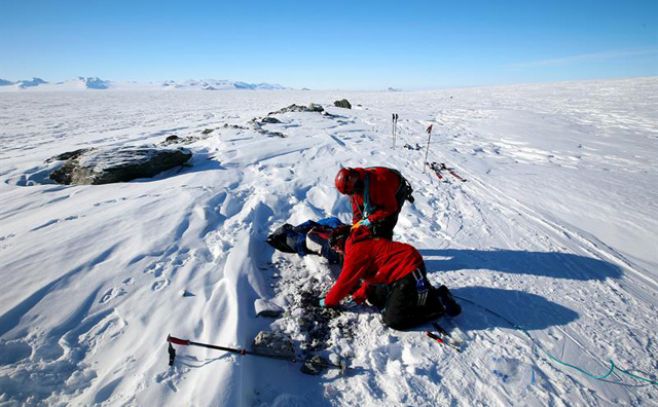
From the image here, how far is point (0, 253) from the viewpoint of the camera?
12.8 feet

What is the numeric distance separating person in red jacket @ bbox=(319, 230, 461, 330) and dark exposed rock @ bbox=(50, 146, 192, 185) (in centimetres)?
553

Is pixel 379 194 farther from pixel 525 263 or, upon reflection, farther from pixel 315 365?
pixel 525 263

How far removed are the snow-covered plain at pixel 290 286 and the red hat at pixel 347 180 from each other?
1.18 meters

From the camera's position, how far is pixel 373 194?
3.75 m

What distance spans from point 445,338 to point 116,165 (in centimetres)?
679

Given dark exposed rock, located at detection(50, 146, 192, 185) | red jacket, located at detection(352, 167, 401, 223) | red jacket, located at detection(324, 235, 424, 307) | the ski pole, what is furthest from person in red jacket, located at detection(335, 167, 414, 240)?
dark exposed rock, located at detection(50, 146, 192, 185)

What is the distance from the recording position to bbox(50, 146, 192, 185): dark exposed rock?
6.50m

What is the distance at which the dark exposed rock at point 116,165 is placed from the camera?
650cm

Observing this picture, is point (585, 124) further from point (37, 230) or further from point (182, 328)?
point (37, 230)

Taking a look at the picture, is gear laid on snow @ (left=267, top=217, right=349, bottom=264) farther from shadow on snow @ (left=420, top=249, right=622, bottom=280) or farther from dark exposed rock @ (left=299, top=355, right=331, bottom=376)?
dark exposed rock @ (left=299, top=355, right=331, bottom=376)

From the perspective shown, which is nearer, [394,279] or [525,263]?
[394,279]

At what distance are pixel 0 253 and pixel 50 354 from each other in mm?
2025

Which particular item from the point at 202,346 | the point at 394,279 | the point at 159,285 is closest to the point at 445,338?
the point at 394,279

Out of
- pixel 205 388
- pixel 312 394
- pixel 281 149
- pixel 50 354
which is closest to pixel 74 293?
pixel 50 354
